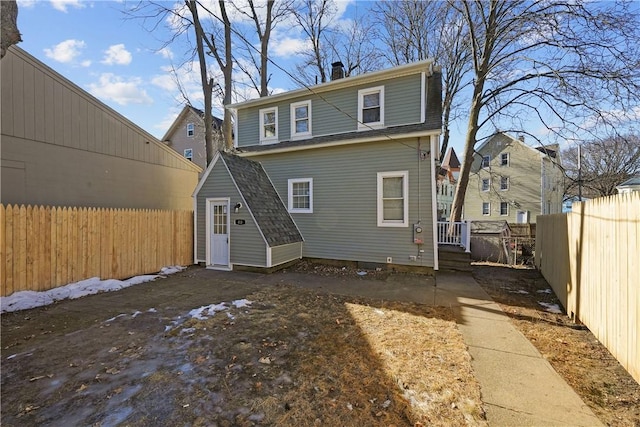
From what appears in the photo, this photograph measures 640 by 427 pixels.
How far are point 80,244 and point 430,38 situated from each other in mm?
19005

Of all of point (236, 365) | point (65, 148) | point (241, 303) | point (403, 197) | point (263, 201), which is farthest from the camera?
point (263, 201)

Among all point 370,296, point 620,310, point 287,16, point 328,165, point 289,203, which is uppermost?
point 287,16

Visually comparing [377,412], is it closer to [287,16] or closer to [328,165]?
[328,165]

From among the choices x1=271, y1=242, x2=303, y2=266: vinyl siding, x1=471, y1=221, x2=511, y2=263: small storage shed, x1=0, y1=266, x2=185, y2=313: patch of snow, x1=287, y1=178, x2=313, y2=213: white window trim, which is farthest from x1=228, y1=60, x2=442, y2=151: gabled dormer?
x1=0, y1=266, x2=185, y2=313: patch of snow

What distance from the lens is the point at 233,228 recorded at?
922 centimetres

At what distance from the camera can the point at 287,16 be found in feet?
52.5

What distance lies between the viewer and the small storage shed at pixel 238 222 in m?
8.88

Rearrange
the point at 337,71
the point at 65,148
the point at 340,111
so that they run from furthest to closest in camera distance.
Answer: the point at 337,71
the point at 340,111
the point at 65,148

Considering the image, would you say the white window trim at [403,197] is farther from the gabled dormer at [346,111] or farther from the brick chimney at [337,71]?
the brick chimney at [337,71]

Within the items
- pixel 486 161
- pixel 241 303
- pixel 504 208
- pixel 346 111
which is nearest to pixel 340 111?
pixel 346 111

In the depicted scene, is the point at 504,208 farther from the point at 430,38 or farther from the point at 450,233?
the point at 450,233

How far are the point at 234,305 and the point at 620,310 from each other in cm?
588

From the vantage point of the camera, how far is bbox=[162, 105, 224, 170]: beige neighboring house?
2422cm


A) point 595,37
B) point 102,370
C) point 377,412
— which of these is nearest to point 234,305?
point 102,370
